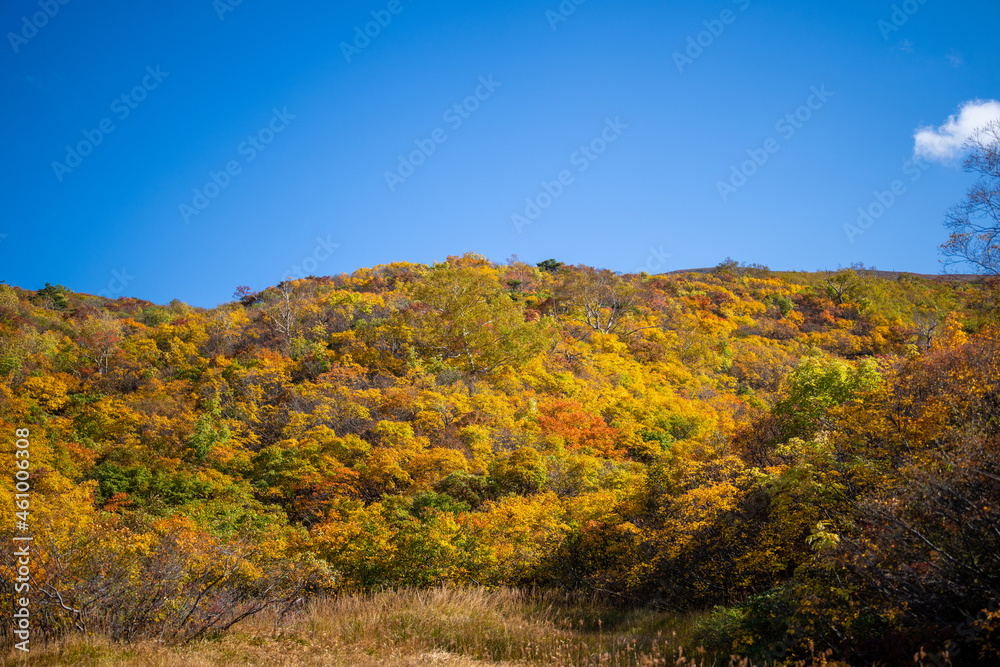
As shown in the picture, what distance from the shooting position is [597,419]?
1920 cm

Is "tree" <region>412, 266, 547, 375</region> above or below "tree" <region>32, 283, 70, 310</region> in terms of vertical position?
below

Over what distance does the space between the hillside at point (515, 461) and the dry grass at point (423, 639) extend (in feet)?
1.61

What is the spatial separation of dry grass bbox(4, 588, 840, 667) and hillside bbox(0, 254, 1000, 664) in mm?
491

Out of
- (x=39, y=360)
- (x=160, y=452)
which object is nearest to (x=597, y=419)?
(x=160, y=452)

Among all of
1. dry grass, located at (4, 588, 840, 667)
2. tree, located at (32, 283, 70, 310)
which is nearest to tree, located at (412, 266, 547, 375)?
dry grass, located at (4, 588, 840, 667)

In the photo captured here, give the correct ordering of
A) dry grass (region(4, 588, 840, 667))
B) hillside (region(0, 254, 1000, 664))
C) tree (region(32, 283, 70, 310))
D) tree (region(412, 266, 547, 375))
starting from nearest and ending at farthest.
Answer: dry grass (region(4, 588, 840, 667)), hillside (region(0, 254, 1000, 664)), tree (region(412, 266, 547, 375)), tree (region(32, 283, 70, 310))

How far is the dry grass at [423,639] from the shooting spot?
5.27m

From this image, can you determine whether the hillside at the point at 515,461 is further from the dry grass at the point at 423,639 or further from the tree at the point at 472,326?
the dry grass at the point at 423,639

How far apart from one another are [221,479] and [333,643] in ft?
39.9

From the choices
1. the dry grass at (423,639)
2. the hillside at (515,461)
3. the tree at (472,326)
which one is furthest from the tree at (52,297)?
the dry grass at (423,639)

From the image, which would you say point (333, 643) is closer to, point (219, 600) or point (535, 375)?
point (219, 600)

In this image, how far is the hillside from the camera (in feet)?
17.6

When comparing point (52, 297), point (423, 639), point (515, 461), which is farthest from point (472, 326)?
point (52, 297)

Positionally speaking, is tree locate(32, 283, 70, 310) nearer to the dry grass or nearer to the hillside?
the hillside
